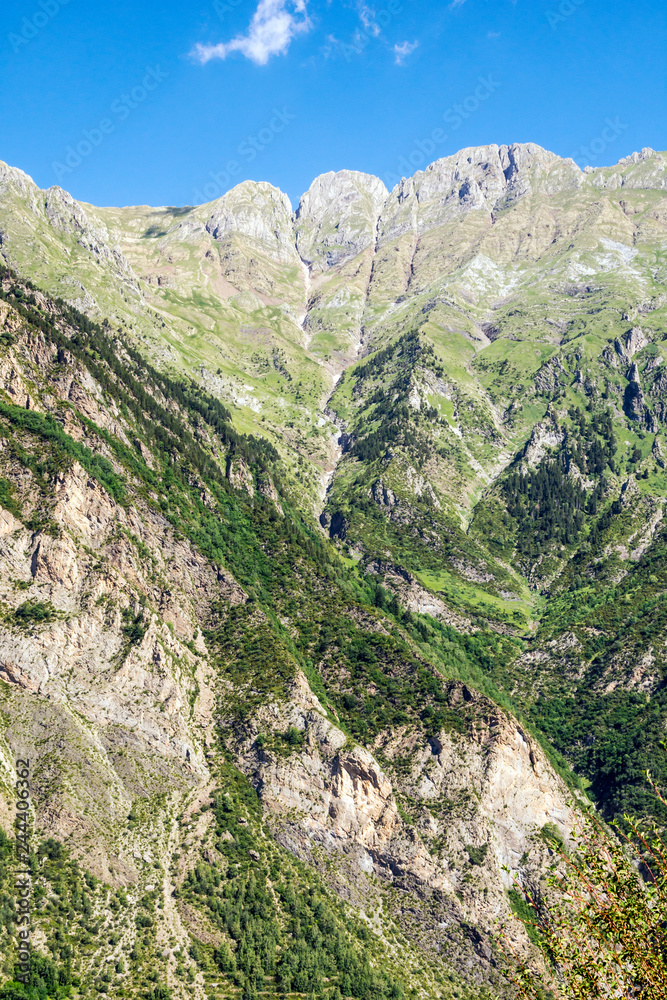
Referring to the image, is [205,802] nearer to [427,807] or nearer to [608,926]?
[427,807]

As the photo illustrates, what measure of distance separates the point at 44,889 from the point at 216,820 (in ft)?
139

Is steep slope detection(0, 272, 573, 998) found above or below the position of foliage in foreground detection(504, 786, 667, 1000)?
below

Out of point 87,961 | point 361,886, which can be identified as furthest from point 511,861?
point 87,961

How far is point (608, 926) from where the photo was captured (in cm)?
2773

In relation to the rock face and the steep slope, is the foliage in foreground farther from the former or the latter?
the rock face

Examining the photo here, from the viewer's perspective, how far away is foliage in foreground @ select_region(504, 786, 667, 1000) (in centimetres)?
2694

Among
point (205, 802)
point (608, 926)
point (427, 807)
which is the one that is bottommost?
point (205, 802)

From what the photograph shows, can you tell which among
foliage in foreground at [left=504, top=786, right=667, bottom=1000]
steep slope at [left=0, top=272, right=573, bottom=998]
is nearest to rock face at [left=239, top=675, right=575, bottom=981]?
steep slope at [left=0, top=272, right=573, bottom=998]

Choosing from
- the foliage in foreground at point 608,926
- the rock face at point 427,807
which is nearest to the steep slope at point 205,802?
the rock face at point 427,807

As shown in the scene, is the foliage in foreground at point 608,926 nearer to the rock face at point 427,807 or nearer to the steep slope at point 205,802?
the steep slope at point 205,802

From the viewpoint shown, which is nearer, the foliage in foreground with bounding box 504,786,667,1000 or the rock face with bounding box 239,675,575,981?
the foliage in foreground with bounding box 504,786,667,1000

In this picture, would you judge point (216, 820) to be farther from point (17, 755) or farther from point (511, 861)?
point (511, 861)

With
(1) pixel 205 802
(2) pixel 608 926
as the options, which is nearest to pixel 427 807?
(1) pixel 205 802

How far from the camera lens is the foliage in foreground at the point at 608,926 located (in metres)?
26.9
